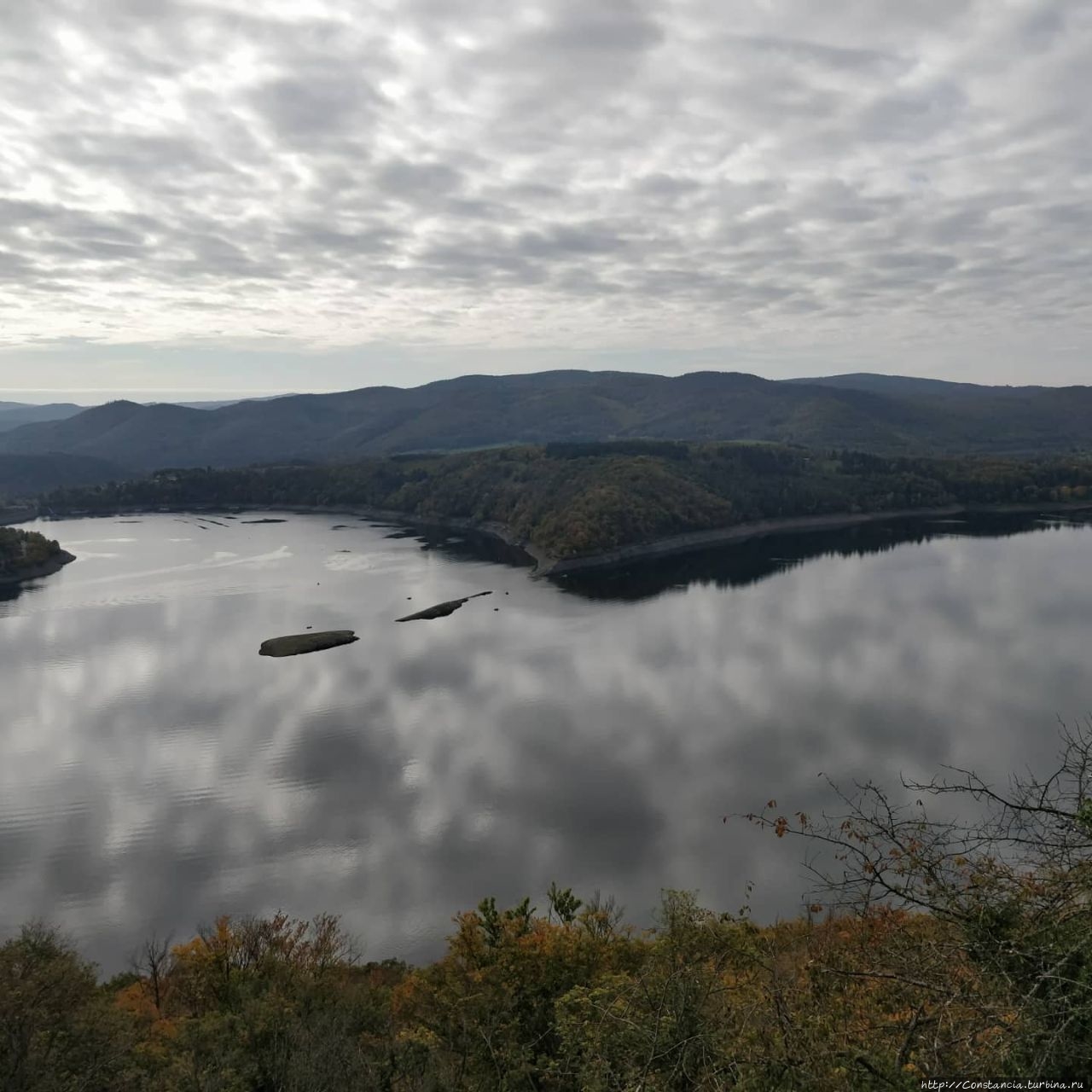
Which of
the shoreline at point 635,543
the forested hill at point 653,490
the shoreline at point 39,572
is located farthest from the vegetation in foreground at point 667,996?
the shoreline at point 39,572

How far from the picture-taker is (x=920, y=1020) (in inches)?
239

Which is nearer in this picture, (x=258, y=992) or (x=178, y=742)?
(x=258, y=992)

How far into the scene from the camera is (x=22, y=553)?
4240 inches

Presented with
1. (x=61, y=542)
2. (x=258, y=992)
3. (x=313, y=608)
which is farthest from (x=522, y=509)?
(x=258, y=992)

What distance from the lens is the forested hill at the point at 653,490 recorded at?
125500 millimetres

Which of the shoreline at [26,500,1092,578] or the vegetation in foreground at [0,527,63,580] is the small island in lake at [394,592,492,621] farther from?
the vegetation in foreground at [0,527,63,580]

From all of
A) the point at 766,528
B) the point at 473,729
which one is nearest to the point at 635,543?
the point at 766,528

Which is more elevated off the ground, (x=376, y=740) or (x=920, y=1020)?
(x=920, y=1020)

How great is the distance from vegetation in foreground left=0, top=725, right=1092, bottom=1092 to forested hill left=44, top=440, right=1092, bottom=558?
295ft

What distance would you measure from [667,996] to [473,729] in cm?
4142

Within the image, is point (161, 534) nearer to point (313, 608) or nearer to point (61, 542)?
point (61, 542)

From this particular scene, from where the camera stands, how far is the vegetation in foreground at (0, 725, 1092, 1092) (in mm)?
5922

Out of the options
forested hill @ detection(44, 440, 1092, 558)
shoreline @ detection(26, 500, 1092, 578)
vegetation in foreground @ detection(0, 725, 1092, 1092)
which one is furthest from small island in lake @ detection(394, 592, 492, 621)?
vegetation in foreground @ detection(0, 725, 1092, 1092)

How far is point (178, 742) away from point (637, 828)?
29.8m
